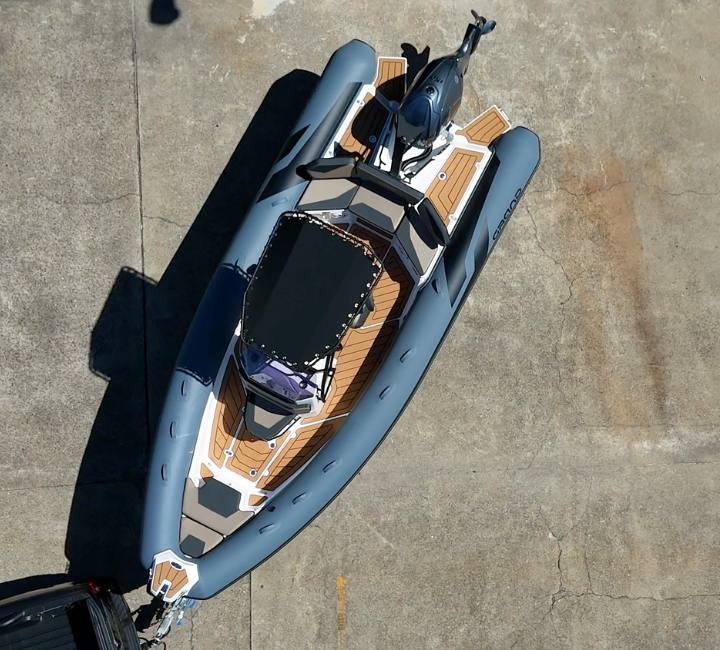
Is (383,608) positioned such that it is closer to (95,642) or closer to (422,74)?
(95,642)

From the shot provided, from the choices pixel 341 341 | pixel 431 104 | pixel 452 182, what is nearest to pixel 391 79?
pixel 431 104

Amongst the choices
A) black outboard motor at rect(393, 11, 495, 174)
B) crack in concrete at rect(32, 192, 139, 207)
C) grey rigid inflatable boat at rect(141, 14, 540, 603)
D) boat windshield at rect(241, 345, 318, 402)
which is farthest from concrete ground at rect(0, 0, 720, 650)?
boat windshield at rect(241, 345, 318, 402)

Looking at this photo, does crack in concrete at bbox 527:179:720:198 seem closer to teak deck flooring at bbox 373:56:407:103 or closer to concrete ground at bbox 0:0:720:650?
concrete ground at bbox 0:0:720:650

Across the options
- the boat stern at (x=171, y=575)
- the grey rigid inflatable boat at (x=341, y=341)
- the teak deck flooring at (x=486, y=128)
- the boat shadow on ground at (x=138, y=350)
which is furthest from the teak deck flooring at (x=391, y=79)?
the boat stern at (x=171, y=575)

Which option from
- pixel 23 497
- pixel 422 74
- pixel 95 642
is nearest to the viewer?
pixel 95 642

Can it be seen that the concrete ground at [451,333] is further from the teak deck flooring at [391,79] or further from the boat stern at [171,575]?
the boat stern at [171,575]

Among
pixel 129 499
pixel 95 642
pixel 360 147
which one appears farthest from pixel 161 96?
pixel 95 642
